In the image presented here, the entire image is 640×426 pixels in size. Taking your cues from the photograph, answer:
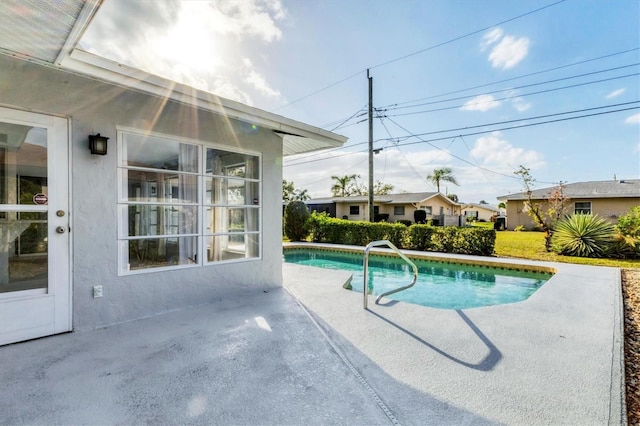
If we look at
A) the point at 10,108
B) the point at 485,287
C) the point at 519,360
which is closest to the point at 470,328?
the point at 519,360

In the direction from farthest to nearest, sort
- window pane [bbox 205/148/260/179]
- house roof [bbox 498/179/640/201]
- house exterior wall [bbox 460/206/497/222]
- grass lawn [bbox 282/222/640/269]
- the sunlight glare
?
house exterior wall [bbox 460/206/497/222] → house roof [bbox 498/179/640/201] → grass lawn [bbox 282/222/640/269] → the sunlight glare → window pane [bbox 205/148/260/179]

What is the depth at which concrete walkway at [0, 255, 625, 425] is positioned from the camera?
6.69ft

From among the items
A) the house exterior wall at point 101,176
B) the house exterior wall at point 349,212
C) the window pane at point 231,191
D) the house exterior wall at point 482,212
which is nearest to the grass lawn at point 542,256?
the window pane at point 231,191

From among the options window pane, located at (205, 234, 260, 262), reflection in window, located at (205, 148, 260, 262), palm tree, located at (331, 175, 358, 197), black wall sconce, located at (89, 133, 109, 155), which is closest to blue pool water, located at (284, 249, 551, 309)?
window pane, located at (205, 234, 260, 262)

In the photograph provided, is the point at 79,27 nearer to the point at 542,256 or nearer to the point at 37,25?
the point at 37,25

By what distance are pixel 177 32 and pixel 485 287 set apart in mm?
8624

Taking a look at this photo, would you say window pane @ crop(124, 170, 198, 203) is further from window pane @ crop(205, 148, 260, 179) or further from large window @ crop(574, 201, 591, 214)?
large window @ crop(574, 201, 591, 214)

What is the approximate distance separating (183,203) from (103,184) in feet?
3.36

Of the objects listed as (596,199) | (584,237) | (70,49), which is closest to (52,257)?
(70,49)

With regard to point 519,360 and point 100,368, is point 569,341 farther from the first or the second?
point 100,368

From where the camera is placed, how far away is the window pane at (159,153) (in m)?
3.85

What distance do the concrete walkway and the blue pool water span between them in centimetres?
212

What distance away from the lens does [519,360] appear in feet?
9.30

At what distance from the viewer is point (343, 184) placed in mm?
40062
